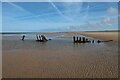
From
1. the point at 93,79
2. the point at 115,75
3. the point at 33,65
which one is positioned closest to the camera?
the point at 93,79

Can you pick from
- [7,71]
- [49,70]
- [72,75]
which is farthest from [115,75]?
[7,71]

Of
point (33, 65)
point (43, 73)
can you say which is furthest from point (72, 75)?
point (33, 65)

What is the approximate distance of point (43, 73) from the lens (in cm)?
727

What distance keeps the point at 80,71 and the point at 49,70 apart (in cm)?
110

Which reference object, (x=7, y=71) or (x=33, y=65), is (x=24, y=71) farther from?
(x=33, y=65)

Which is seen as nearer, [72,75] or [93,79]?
[93,79]

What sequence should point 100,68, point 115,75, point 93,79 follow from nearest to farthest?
point 93,79 < point 115,75 < point 100,68

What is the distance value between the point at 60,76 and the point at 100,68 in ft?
6.30

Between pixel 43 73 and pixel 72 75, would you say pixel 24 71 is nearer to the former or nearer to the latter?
pixel 43 73

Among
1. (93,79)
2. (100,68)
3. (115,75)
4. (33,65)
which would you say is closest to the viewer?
(93,79)

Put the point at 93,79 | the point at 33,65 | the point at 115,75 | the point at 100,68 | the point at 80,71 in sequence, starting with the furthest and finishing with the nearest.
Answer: the point at 33,65, the point at 100,68, the point at 80,71, the point at 115,75, the point at 93,79

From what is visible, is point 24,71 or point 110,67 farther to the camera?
point 110,67

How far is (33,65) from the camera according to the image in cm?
869

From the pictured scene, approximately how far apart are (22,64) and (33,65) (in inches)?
20.7
